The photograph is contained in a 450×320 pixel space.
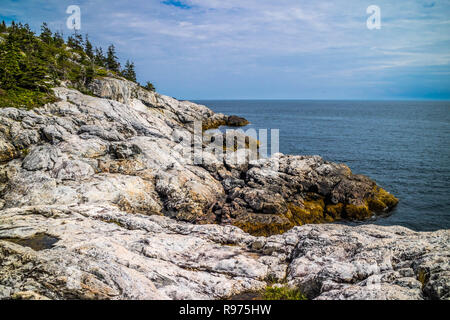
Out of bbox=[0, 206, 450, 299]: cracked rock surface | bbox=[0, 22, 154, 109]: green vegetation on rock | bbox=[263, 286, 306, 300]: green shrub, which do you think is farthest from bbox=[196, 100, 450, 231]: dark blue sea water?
bbox=[0, 22, 154, 109]: green vegetation on rock

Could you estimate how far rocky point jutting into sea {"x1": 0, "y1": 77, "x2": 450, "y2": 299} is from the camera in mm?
9000

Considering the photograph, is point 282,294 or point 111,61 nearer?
point 282,294

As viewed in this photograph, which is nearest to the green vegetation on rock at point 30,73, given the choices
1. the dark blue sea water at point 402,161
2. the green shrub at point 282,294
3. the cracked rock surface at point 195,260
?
the cracked rock surface at point 195,260

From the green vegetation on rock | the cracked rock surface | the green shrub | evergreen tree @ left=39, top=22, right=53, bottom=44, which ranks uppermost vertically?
evergreen tree @ left=39, top=22, right=53, bottom=44

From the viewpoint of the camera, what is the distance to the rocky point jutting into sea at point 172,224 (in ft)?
29.5

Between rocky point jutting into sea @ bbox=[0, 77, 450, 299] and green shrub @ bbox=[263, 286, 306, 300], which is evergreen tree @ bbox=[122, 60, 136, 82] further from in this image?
green shrub @ bbox=[263, 286, 306, 300]

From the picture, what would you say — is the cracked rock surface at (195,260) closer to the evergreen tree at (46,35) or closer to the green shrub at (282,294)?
the green shrub at (282,294)

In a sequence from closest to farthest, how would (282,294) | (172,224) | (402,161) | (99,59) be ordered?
(282,294) < (172,224) < (402,161) < (99,59)

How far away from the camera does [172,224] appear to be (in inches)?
687

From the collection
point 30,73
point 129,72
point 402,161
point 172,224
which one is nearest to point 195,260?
point 172,224

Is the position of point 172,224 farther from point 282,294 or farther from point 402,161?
point 402,161

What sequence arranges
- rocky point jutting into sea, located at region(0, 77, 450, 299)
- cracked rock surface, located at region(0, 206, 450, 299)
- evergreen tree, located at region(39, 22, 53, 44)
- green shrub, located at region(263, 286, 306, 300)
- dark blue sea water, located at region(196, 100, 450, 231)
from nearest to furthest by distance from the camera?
cracked rock surface, located at region(0, 206, 450, 299), rocky point jutting into sea, located at region(0, 77, 450, 299), green shrub, located at region(263, 286, 306, 300), dark blue sea water, located at region(196, 100, 450, 231), evergreen tree, located at region(39, 22, 53, 44)

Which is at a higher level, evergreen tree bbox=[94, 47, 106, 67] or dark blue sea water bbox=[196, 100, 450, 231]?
evergreen tree bbox=[94, 47, 106, 67]
